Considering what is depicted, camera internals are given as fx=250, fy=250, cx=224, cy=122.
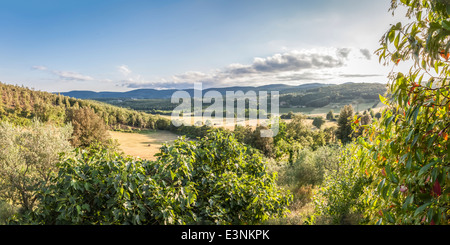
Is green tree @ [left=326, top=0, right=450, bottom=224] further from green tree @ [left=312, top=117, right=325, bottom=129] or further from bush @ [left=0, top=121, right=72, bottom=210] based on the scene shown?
green tree @ [left=312, top=117, right=325, bottom=129]

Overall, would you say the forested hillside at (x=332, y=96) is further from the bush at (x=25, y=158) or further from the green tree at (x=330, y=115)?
the bush at (x=25, y=158)

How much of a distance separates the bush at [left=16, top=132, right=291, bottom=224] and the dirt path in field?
2452 centimetres

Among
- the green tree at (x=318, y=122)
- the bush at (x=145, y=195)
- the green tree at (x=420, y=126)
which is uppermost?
the green tree at (x=420, y=126)

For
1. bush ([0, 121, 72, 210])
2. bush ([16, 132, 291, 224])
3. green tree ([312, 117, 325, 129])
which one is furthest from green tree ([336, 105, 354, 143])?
bush ([16, 132, 291, 224])

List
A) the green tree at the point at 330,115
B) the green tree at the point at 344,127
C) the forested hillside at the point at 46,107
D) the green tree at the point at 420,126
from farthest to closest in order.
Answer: the green tree at the point at 330,115 → the forested hillside at the point at 46,107 → the green tree at the point at 344,127 → the green tree at the point at 420,126

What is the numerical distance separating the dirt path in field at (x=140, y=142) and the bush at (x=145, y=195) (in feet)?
80.5

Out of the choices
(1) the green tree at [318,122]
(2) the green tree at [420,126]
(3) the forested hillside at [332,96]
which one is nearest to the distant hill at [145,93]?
(3) the forested hillside at [332,96]

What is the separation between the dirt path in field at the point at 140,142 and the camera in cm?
3284

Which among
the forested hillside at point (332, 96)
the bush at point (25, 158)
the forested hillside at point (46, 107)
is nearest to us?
the bush at point (25, 158)

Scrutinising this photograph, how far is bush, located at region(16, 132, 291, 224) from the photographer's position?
12.1ft

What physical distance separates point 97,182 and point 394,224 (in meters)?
3.69

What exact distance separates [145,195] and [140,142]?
121 ft

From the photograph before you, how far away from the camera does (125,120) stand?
49.2 metres

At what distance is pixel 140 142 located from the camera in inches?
1529
